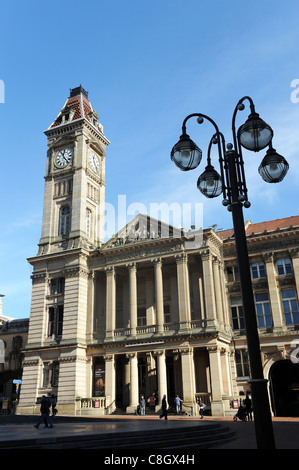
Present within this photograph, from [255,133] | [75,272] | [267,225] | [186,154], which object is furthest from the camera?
[267,225]

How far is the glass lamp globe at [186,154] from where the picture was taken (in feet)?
32.8

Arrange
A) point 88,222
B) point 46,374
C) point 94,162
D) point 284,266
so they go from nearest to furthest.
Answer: point 284,266 → point 46,374 → point 88,222 → point 94,162

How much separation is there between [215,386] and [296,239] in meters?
16.2

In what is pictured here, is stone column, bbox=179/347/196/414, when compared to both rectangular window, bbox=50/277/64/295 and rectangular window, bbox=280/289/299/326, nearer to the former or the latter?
rectangular window, bbox=280/289/299/326

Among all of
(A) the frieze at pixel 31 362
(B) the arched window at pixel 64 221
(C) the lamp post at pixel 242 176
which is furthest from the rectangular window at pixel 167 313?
(C) the lamp post at pixel 242 176

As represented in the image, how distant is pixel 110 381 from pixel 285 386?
56.2 feet

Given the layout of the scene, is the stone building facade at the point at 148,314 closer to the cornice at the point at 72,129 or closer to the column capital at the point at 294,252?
the column capital at the point at 294,252

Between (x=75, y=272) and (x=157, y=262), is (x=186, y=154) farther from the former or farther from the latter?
(x=75, y=272)

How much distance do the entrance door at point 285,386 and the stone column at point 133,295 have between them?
13792 mm

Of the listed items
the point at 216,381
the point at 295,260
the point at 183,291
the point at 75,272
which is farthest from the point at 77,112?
the point at 216,381

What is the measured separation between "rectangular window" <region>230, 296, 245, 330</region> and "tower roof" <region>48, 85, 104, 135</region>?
28431 millimetres

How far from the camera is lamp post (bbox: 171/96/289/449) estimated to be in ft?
25.6

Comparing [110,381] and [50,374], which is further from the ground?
[50,374]

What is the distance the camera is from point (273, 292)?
1617 inches
